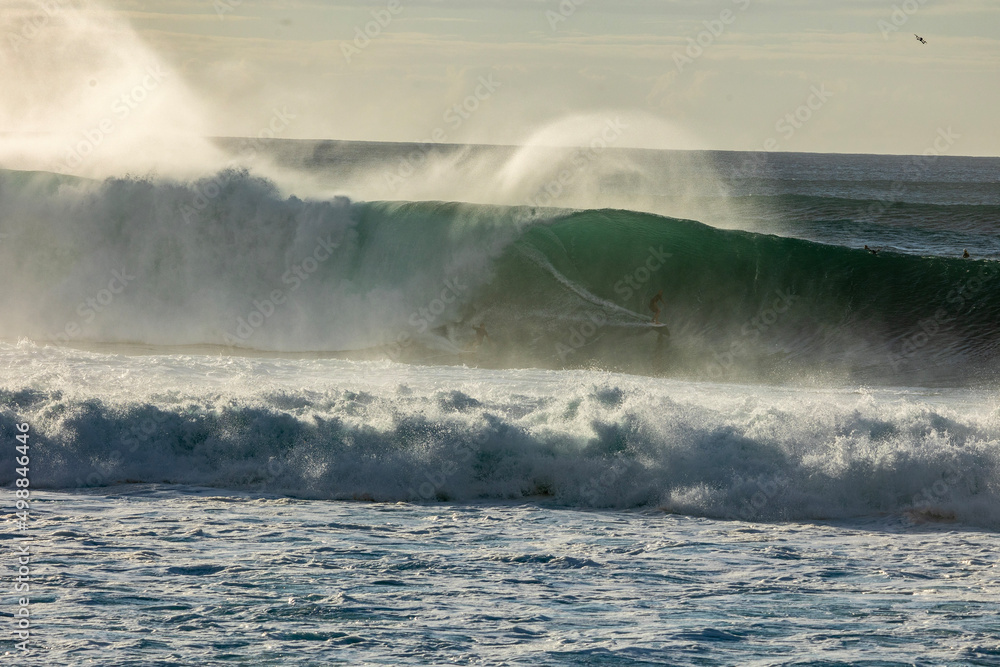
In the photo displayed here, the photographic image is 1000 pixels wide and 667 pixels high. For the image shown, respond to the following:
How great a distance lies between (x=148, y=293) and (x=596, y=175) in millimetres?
11894

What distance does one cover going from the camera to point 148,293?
67.1ft

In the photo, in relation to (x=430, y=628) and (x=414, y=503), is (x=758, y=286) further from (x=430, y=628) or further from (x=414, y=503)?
(x=430, y=628)

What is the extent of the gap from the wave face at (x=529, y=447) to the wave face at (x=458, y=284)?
615cm

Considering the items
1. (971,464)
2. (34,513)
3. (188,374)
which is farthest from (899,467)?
(188,374)

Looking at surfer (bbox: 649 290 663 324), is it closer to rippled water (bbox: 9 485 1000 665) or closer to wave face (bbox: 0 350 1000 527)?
wave face (bbox: 0 350 1000 527)

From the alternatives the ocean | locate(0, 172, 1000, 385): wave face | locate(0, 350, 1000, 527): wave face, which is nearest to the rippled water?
the ocean

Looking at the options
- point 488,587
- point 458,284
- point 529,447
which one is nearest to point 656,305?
point 458,284

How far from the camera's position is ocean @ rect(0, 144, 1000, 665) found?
588 cm

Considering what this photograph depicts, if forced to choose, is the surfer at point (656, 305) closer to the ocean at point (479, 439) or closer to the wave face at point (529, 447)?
the ocean at point (479, 439)

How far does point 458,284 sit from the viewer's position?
64.6ft

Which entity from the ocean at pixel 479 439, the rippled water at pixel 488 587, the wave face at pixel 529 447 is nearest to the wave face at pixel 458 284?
the ocean at pixel 479 439

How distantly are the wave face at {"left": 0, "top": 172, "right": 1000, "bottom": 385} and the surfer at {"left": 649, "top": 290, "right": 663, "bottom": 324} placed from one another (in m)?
0.18

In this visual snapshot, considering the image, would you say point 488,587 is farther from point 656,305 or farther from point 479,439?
point 656,305

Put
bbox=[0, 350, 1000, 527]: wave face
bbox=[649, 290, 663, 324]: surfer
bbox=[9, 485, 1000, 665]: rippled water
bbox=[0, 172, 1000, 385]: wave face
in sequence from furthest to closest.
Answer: bbox=[649, 290, 663, 324]: surfer → bbox=[0, 172, 1000, 385]: wave face → bbox=[0, 350, 1000, 527]: wave face → bbox=[9, 485, 1000, 665]: rippled water
